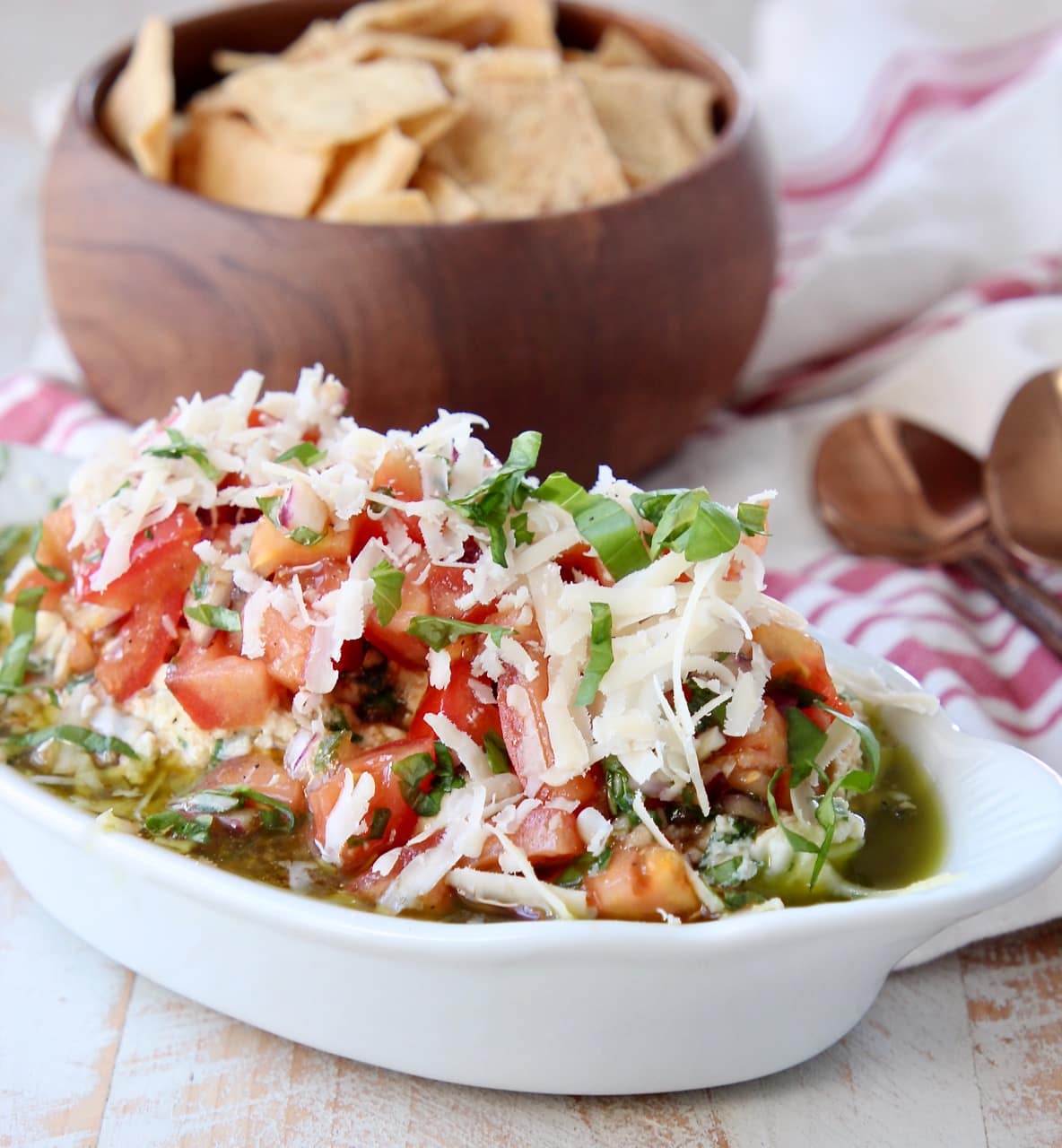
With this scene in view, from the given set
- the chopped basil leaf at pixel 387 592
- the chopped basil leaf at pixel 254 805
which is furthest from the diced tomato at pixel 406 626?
the chopped basil leaf at pixel 254 805

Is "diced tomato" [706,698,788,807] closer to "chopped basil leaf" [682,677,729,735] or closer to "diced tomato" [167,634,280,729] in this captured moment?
"chopped basil leaf" [682,677,729,735]

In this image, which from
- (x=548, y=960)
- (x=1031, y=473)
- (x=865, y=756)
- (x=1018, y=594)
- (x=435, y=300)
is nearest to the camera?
(x=548, y=960)

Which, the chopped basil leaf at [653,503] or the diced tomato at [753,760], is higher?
the chopped basil leaf at [653,503]

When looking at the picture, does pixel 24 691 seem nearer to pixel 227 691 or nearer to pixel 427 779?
pixel 227 691

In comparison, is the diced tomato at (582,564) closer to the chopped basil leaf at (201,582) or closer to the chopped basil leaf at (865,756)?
the chopped basil leaf at (865,756)

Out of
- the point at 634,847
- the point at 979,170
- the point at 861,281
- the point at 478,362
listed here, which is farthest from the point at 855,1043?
the point at 979,170

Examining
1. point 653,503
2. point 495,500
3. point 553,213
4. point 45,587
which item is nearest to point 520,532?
point 495,500
